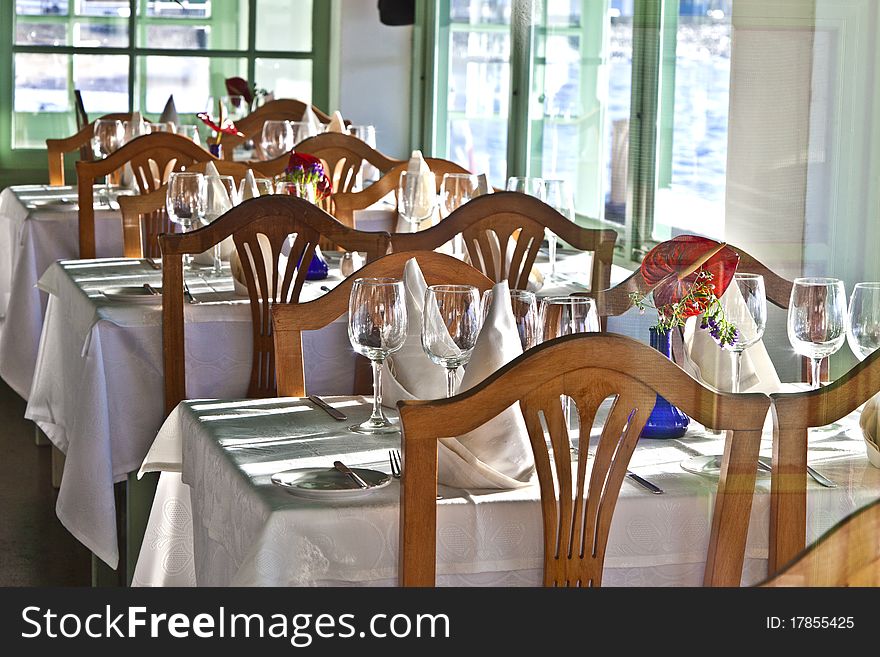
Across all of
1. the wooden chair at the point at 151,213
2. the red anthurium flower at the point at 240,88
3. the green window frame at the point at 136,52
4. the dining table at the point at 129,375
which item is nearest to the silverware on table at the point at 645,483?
the dining table at the point at 129,375

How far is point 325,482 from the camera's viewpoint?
4.36 ft

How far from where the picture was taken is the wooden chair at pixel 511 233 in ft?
8.18

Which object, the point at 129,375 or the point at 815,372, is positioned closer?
the point at 815,372

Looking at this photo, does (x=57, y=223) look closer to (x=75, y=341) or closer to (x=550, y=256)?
(x=75, y=341)

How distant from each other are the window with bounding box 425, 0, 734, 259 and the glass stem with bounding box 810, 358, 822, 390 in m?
0.17

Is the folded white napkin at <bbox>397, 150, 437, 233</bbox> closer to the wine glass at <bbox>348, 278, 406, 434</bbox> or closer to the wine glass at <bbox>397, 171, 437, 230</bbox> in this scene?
the wine glass at <bbox>397, 171, 437, 230</bbox>

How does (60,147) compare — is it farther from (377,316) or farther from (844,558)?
(844,558)

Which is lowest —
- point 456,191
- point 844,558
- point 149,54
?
point 844,558

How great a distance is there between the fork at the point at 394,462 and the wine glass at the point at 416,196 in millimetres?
1577

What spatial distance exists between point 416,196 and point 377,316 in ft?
4.98

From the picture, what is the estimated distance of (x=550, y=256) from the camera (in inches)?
112

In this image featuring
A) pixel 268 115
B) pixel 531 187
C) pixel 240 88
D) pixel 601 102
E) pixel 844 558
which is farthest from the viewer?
pixel 240 88

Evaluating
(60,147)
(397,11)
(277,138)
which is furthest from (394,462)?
(397,11)

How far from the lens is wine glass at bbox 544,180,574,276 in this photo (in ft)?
9.18
